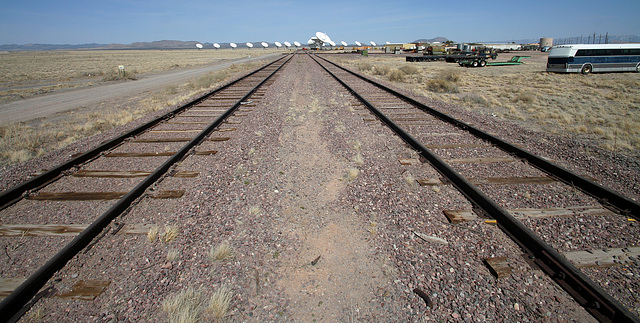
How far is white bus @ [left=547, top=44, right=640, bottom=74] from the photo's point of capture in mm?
24312

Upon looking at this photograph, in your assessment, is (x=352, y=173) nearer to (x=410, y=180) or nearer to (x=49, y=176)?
(x=410, y=180)

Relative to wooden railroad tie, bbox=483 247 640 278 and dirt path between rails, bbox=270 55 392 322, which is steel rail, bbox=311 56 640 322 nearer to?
wooden railroad tie, bbox=483 247 640 278

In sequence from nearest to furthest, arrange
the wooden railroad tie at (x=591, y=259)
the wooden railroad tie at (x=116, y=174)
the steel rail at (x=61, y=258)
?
the steel rail at (x=61, y=258), the wooden railroad tie at (x=591, y=259), the wooden railroad tie at (x=116, y=174)

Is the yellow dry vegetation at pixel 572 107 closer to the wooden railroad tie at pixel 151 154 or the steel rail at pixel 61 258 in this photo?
the wooden railroad tie at pixel 151 154

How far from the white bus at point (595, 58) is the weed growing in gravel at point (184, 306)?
100 feet

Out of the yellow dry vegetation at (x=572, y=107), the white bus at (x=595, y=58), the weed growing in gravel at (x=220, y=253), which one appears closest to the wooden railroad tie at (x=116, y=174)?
the weed growing in gravel at (x=220, y=253)

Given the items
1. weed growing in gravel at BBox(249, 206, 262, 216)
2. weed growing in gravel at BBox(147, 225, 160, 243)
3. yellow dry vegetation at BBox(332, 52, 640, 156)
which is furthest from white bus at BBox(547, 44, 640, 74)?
weed growing in gravel at BBox(147, 225, 160, 243)

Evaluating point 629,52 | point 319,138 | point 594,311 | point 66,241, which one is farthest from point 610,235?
point 629,52

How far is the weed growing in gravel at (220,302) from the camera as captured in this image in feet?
8.84

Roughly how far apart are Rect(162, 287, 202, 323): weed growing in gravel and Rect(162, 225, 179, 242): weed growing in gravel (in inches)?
37.9

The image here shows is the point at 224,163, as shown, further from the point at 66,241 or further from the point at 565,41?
the point at 565,41

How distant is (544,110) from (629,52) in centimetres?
2201

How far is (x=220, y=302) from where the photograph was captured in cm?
275

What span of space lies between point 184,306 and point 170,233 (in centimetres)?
121
